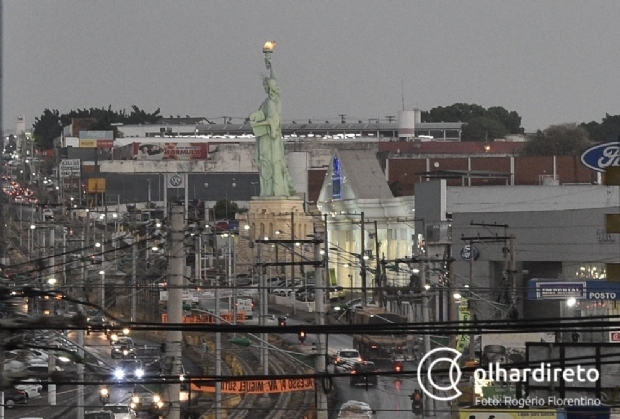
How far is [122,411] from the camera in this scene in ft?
93.0

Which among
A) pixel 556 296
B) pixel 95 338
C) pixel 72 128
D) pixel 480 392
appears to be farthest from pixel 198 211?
pixel 72 128

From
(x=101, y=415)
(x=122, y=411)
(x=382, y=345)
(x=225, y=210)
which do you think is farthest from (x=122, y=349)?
(x=225, y=210)

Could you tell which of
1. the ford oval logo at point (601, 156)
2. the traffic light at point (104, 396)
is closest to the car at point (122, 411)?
the traffic light at point (104, 396)

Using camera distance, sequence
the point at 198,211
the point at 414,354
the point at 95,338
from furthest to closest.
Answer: the point at 198,211 < the point at 95,338 < the point at 414,354

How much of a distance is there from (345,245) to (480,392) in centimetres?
4798

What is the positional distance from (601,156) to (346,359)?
17622mm

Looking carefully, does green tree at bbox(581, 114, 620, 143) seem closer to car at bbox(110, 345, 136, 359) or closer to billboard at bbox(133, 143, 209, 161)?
billboard at bbox(133, 143, 209, 161)

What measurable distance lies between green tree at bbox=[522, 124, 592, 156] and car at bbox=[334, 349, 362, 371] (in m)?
73.3

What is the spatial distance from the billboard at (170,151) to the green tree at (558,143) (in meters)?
27.5

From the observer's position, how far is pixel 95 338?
1742 inches

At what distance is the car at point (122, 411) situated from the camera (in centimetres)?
2814

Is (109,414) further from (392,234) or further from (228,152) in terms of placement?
(228,152)

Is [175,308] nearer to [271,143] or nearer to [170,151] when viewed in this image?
[271,143]

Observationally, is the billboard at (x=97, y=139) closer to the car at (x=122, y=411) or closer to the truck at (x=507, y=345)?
the truck at (x=507, y=345)
